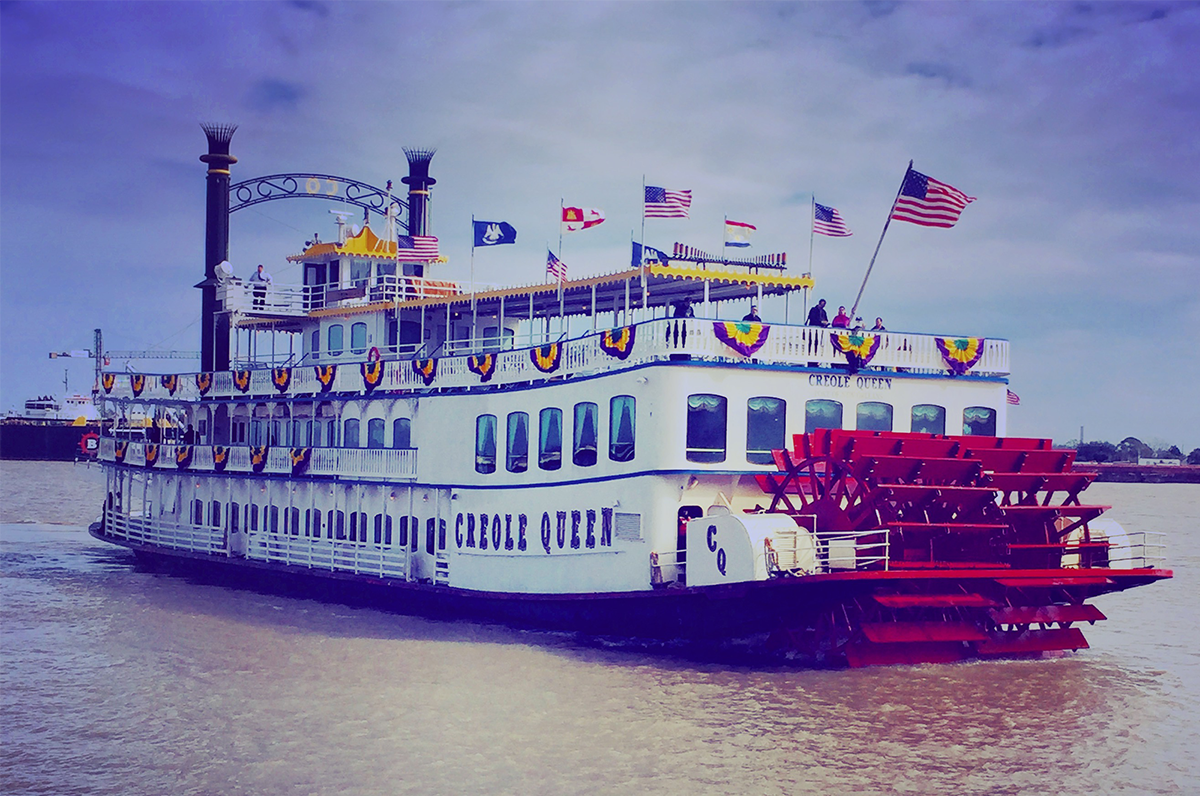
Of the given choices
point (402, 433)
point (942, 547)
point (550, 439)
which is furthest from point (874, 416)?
point (402, 433)

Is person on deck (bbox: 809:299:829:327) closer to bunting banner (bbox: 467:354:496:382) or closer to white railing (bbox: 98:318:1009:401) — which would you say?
white railing (bbox: 98:318:1009:401)

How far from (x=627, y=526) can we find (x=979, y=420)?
582 centimetres

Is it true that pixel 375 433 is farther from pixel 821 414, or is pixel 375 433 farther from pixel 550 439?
pixel 821 414

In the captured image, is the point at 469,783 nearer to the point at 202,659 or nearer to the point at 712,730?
the point at 712,730

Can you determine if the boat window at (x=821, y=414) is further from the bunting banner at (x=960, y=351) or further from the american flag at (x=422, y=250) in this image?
the american flag at (x=422, y=250)

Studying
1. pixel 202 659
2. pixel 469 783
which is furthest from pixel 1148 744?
pixel 202 659

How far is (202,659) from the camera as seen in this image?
1744 centimetres

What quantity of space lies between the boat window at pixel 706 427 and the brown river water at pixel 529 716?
2716 millimetres

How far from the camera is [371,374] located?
22.8 metres

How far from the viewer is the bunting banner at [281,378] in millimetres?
24642

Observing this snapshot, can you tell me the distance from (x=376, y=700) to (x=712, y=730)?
4045 millimetres

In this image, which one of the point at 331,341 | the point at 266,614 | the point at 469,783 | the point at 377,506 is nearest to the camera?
the point at 469,783

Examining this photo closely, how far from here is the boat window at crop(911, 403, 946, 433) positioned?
62.4 ft

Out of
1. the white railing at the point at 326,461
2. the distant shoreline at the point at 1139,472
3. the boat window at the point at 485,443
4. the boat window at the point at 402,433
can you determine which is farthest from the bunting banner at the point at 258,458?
the distant shoreline at the point at 1139,472
